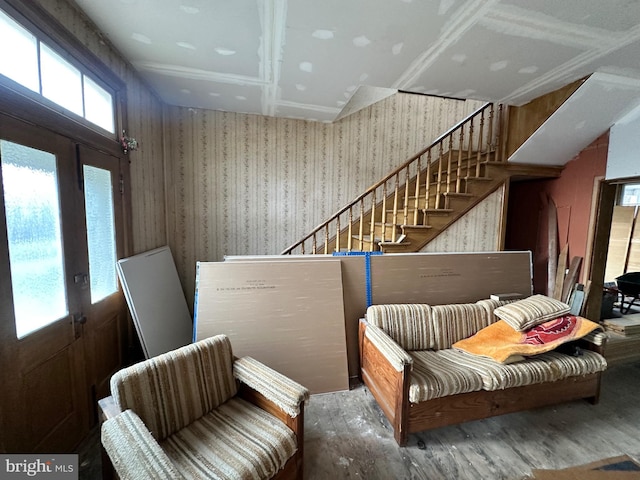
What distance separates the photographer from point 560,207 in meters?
3.54

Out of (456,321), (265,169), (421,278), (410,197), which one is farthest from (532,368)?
(265,169)

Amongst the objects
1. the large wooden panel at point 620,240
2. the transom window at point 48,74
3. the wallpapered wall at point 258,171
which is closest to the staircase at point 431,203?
the wallpapered wall at point 258,171

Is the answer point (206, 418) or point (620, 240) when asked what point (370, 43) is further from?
point (620, 240)

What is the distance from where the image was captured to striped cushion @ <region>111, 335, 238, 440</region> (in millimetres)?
1151

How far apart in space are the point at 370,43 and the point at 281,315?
2.13m

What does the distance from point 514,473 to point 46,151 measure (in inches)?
124

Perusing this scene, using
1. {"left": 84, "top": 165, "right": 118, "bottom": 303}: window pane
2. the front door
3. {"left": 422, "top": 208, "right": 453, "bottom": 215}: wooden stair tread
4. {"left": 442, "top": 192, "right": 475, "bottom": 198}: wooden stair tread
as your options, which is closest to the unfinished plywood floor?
the front door

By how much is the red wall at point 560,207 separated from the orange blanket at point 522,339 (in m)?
1.93

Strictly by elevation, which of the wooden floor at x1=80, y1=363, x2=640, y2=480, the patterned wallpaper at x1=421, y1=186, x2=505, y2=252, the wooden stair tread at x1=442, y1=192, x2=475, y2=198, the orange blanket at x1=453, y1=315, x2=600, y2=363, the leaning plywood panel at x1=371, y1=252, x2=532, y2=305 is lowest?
the wooden floor at x1=80, y1=363, x2=640, y2=480

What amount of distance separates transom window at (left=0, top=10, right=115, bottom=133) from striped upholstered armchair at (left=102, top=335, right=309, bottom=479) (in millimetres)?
1519

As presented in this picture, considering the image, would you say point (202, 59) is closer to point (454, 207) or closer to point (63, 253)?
point (63, 253)

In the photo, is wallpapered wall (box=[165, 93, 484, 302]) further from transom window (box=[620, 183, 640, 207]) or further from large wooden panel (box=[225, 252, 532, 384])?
transom window (box=[620, 183, 640, 207])

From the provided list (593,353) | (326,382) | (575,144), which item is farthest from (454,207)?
(326,382)

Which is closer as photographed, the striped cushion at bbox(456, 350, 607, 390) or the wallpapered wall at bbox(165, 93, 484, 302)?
the striped cushion at bbox(456, 350, 607, 390)
